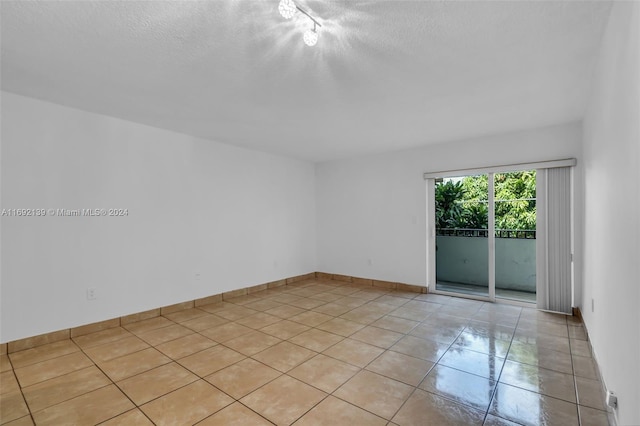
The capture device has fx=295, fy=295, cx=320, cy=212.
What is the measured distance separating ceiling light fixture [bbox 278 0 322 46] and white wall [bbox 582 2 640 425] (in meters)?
1.54

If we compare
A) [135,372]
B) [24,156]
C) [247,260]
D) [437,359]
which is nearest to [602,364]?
[437,359]

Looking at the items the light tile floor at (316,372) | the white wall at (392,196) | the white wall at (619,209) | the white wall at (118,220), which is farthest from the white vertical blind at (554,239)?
the white wall at (118,220)

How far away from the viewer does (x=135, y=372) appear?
98.7 inches

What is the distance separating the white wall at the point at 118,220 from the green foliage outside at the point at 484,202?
3176mm

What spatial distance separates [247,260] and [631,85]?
481cm

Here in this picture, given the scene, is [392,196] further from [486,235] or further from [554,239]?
[554,239]

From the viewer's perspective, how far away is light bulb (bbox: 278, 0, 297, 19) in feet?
5.31

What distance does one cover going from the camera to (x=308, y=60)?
2.30m

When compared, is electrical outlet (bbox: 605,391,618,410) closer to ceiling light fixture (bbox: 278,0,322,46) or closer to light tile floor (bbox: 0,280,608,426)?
light tile floor (bbox: 0,280,608,426)

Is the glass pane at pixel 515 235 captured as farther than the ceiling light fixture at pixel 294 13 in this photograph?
Yes

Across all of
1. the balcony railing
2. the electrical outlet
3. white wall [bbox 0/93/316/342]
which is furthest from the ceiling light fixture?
the balcony railing

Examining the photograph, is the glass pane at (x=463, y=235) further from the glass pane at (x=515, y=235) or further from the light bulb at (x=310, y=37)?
the light bulb at (x=310, y=37)

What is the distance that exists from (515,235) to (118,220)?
18.4 ft

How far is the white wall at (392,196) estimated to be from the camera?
4141 millimetres
